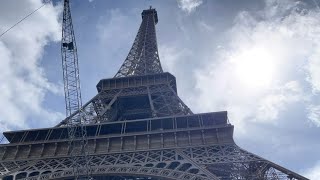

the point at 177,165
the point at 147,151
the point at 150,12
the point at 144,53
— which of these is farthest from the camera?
the point at 150,12

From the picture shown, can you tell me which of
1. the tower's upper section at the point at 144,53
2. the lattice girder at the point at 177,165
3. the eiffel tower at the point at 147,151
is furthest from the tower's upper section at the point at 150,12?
the lattice girder at the point at 177,165

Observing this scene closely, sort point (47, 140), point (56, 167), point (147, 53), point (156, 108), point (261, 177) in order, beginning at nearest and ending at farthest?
1. point (261, 177)
2. point (56, 167)
3. point (47, 140)
4. point (156, 108)
5. point (147, 53)

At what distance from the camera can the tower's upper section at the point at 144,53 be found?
58.8m

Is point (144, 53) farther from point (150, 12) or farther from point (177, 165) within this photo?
point (177, 165)

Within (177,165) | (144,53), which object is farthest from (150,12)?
(177,165)

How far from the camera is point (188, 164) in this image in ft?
108

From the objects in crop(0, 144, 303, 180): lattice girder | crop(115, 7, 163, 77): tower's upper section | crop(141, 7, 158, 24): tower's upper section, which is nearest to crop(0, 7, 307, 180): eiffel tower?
crop(0, 144, 303, 180): lattice girder

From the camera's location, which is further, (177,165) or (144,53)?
(144,53)

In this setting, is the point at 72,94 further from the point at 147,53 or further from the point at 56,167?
the point at 147,53

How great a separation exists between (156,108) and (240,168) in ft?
59.7

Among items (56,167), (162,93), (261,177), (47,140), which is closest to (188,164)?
(261,177)

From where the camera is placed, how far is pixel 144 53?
2483 inches

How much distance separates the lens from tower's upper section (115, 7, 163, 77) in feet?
193

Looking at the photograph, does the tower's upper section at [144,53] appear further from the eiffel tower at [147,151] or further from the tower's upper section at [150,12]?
the eiffel tower at [147,151]
